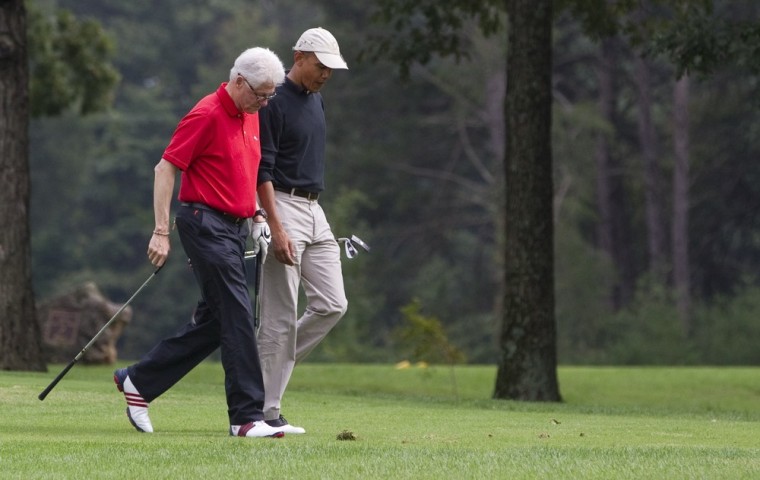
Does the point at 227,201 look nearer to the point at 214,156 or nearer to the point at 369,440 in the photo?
the point at 214,156

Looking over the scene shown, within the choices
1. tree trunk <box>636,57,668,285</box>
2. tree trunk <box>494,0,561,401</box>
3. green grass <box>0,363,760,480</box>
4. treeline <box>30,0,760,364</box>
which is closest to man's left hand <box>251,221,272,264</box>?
green grass <box>0,363,760,480</box>

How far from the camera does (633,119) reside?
48438 millimetres

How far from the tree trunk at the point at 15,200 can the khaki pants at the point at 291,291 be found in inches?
339

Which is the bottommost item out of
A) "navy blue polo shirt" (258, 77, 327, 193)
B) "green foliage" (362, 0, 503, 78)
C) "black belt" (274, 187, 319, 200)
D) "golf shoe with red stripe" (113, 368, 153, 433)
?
"golf shoe with red stripe" (113, 368, 153, 433)

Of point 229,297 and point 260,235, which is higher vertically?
point 260,235

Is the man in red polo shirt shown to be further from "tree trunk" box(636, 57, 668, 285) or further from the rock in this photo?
"tree trunk" box(636, 57, 668, 285)

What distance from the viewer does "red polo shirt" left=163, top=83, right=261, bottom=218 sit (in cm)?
852

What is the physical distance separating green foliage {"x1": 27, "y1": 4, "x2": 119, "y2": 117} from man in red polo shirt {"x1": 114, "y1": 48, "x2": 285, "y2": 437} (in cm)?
1690

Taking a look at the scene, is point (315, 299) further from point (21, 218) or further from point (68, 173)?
point (68, 173)

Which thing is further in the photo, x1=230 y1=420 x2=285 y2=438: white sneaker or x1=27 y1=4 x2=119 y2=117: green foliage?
x1=27 y1=4 x2=119 y2=117: green foliage

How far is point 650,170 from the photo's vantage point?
144ft

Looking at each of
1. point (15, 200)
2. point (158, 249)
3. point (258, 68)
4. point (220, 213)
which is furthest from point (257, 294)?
point (15, 200)

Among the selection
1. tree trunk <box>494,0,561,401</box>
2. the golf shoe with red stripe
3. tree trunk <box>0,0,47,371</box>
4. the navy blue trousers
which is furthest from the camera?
tree trunk <box>0,0,47,371</box>

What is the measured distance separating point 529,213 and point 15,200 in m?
5.75
